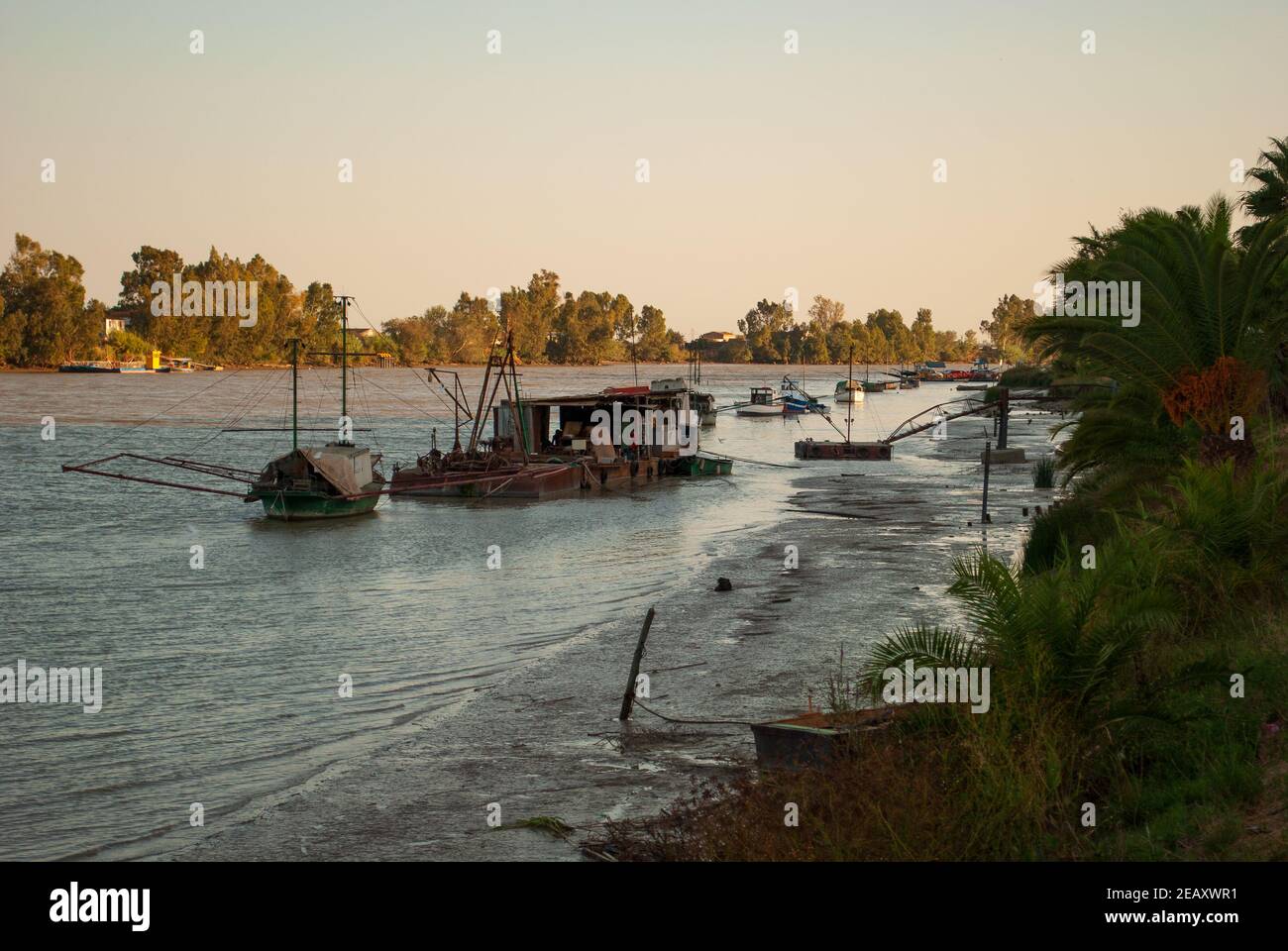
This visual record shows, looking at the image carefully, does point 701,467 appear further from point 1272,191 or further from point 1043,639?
point 1043,639

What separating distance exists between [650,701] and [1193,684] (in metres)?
9.06

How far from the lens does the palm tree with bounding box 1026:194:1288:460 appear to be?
67.4ft

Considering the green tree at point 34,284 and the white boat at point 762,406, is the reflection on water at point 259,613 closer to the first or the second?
the white boat at point 762,406

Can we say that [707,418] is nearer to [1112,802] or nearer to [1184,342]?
[1184,342]

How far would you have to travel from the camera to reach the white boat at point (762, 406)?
138875 mm

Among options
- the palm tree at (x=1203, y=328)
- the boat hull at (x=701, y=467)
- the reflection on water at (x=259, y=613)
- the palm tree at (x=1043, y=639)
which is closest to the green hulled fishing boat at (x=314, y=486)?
the reflection on water at (x=259, y=613)

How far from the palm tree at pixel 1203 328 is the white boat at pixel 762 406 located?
116750 mm

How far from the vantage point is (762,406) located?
14188cm

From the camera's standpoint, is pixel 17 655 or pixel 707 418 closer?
pixel 17 655

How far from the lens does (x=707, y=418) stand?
409 feet

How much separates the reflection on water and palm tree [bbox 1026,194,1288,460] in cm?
1310
